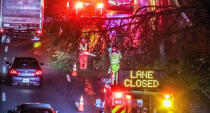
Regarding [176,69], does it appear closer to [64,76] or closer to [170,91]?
[170,91]

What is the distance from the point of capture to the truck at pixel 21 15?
31.3 meters

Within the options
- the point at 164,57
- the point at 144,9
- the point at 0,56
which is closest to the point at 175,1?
the point at 144,9

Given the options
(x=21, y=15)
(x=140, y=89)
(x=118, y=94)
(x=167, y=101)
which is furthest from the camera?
(x=21, y=15)

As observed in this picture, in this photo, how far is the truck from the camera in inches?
1232

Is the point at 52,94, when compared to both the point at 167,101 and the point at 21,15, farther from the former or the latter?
the point at 167,101

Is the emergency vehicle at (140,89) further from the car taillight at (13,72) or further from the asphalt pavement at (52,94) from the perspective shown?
the car taillight at (13,72)

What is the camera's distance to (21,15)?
103ft

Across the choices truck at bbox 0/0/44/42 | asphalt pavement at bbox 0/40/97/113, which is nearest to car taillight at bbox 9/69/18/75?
asphalt pavement at bbox 0/40/97/113

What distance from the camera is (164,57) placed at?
2020cm

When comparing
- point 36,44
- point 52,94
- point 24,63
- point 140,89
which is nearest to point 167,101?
point 140,89

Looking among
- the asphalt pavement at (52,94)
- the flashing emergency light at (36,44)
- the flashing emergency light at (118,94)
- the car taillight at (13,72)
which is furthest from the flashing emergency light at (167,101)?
the flashing emergency light at (36,44)

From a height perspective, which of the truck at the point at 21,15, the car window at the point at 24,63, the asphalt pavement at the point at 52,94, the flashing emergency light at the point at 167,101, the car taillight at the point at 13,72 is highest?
the truck at the point at 21,15

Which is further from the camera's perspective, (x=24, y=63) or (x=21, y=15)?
(x=21, y=15)

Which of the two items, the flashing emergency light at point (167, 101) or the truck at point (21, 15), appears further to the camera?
the truck at point (21, 15)
